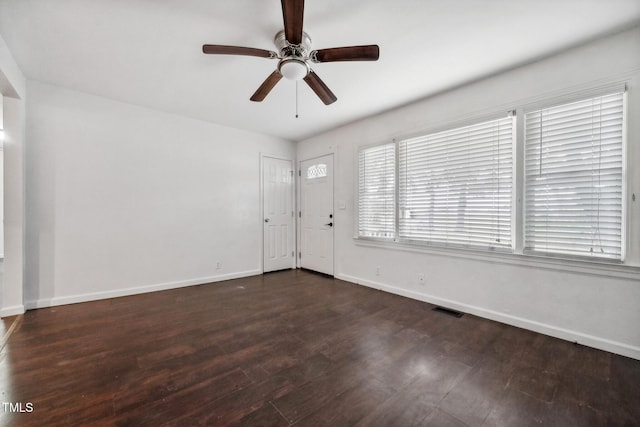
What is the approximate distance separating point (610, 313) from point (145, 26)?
4359 millimetres

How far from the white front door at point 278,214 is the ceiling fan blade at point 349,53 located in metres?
3.07

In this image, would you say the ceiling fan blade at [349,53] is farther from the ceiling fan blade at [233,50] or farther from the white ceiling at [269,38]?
the ceiling fan blade at [233,50]

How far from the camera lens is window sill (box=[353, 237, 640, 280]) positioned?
2096 mm

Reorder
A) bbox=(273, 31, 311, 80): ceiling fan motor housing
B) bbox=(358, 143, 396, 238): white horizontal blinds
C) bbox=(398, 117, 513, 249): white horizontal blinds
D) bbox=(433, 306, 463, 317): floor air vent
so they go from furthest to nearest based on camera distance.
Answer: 1. bbox=(358, 143, 396, 238): white horizontal blinds
2. bbox=(433, 306, 463, 317): floor air vent
3. bbox=(398, 117, 513, 249): white horizontal blinds
4. bbox=(273, 31, 311, 80): ceiling fan motor housing

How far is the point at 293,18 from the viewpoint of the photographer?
5.38 ft

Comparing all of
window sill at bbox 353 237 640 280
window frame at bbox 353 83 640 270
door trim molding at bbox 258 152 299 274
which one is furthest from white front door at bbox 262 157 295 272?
window frame at bbox 353 83 640 270

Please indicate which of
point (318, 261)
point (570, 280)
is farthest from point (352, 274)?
point (570, 280)

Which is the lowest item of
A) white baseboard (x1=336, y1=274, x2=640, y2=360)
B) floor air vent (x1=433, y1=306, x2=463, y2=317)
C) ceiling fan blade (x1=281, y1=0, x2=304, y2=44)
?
floor air vent (x1=433, y1=306, x2=463, y2=317)

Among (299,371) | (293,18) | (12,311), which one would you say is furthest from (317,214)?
(12,311)

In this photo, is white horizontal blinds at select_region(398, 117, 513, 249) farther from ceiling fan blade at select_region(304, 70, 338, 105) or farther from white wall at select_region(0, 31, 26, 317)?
white wall at select_region(0, 31, 26, 317)

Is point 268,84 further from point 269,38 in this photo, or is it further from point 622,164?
point 622,164

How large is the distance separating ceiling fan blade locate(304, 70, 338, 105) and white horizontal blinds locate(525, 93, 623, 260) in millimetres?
1930

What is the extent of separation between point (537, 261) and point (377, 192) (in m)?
1.99

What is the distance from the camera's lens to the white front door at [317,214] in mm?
4609
